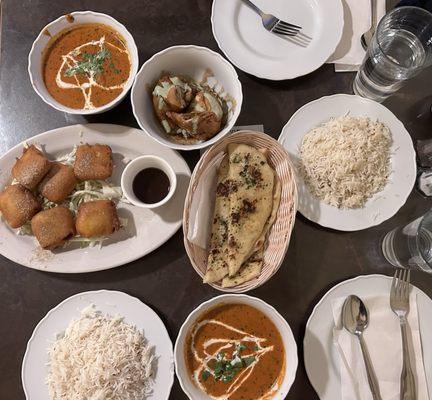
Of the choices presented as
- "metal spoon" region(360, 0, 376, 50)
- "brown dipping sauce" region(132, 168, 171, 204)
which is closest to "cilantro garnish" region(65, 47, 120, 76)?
"brown dipping sauce" region(132, 168, 171, 204)

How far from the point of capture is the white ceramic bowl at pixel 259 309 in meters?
1.50

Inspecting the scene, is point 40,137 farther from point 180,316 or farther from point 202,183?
point 180,316

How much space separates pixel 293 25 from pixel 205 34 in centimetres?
38

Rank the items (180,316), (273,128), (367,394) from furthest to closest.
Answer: (273,128) < (180,316) < (367,394)

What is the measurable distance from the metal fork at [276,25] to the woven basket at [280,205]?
0.51 meters

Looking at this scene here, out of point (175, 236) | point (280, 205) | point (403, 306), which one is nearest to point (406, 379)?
point (403, 306)

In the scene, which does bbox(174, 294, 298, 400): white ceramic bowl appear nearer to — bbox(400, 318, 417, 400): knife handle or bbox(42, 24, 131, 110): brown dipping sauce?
bbox(400, 318, 417, 400): knife handle

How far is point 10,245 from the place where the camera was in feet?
5.48

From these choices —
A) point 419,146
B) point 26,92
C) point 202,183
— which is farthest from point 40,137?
point 419,146

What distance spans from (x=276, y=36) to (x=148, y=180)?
813 mm

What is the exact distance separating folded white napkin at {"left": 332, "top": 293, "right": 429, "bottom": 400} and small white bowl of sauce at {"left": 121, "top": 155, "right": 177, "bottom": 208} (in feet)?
2.54

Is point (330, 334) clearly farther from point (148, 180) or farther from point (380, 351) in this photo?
point (148, 180)

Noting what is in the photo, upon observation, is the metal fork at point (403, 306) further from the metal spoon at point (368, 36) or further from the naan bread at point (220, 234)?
the metal spoon at point (368, 36)

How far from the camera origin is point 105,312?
1646 mm
